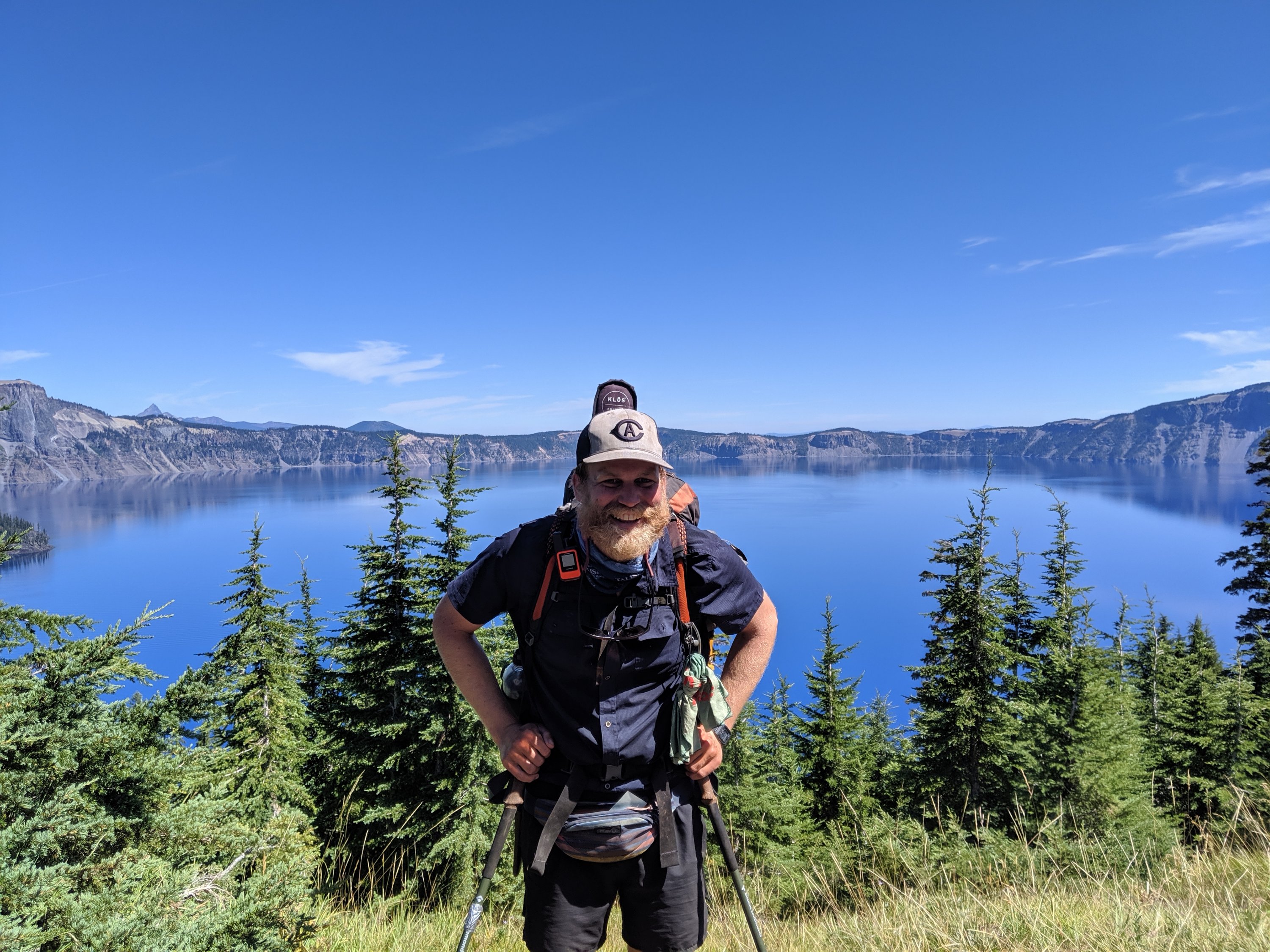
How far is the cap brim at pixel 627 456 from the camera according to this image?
8.04ft

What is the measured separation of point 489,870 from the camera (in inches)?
94.4

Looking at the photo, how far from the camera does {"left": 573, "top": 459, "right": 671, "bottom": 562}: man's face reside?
2.52 metres

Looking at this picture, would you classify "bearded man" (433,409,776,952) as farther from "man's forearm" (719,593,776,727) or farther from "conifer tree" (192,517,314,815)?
"conifer tree" (192,517,314,815)

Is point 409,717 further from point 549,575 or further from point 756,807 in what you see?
point 549,575

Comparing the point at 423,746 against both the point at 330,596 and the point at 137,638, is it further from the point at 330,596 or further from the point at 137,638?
the point at 330,596

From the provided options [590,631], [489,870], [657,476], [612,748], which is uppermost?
[657,476]

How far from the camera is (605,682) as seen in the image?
256cm

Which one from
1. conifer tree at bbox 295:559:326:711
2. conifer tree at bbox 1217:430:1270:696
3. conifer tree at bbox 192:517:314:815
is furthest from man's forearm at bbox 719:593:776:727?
conifer tree at bbox 1217:430:1270:696

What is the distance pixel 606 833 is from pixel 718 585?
108 cm

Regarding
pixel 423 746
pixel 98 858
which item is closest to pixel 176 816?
pixel 98 858

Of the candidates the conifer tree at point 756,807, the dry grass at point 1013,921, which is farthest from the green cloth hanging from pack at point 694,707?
the conifer tree at point 756,807

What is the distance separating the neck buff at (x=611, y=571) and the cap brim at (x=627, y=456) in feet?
1.20

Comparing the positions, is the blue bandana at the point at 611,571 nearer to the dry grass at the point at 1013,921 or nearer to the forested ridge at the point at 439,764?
the forested ridge at the point at 439,764

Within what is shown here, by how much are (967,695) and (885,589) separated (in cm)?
9172
